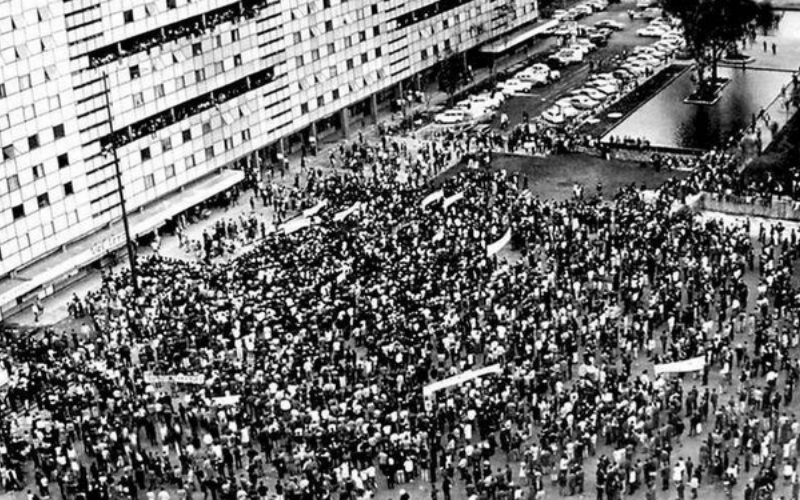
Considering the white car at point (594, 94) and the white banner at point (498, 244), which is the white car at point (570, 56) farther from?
the white banner at point (498, 244)

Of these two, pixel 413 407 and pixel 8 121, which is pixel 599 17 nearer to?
pixel 8 121

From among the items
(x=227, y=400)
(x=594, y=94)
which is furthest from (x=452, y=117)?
(x=227, y=400)

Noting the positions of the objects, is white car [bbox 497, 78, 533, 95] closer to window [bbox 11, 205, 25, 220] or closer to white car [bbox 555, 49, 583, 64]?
white car [bbox 555, 49, 583, 64]

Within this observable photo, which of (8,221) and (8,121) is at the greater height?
(8,121)

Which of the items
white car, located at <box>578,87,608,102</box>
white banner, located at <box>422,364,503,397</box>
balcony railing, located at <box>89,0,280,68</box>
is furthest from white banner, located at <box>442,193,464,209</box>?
white car, located at <box>578,87,608,102</box>

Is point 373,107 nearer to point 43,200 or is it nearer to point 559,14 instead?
point 43,200

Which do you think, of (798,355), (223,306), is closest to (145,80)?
(223,306)
